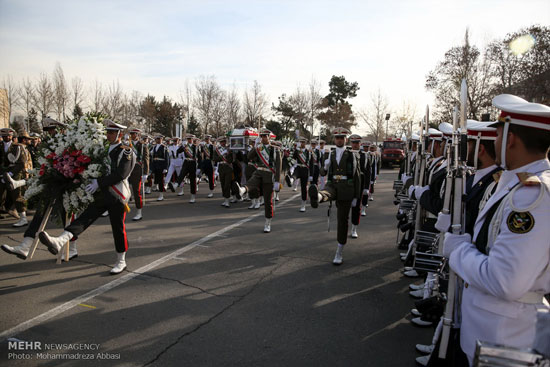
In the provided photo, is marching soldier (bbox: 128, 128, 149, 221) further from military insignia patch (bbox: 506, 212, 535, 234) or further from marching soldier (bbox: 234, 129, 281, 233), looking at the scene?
military insignia patch (bbox: 506, 212, 535, 234)

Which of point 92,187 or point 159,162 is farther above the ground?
point 159,162

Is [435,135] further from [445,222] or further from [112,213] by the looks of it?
[112,213]

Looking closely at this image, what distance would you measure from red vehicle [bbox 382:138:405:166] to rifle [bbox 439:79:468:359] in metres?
33.1

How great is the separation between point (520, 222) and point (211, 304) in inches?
148

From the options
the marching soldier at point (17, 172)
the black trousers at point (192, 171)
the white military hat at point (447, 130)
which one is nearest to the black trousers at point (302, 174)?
the black trousers at point (192, 171)

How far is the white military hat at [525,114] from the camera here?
1.77 m

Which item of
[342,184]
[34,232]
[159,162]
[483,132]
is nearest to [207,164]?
[159,162]

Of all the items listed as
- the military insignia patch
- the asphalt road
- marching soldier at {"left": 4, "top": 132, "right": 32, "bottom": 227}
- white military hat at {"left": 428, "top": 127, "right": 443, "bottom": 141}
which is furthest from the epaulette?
marching soldier at {"left": 4, "top": 132, "right": 32, "bottom": 227}

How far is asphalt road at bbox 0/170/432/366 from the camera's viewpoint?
3484 mm

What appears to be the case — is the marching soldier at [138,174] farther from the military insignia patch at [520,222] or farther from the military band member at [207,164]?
the military insignia patch at [520,222]

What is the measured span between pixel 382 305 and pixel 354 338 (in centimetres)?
104

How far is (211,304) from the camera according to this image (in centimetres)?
455

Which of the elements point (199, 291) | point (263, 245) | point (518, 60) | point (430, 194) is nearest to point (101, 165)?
point (199, 291)

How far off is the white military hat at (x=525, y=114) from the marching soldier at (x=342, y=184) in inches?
167
